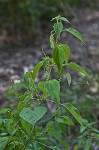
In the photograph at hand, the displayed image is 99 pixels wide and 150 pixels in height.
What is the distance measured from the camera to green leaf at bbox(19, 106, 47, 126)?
153 cm

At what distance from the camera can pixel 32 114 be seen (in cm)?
156

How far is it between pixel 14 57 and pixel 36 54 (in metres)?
0.30

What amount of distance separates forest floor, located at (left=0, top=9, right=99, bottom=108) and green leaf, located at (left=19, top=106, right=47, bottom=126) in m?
2.24

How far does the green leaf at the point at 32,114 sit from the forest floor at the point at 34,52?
224cm

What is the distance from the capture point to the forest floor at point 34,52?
454 centimetres

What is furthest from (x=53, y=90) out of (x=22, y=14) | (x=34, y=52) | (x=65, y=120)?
(x=22, y=14)

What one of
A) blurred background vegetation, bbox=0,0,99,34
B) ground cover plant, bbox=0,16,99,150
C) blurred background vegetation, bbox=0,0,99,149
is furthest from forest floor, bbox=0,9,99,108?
ground cover plant, bbox=0,16,99,150

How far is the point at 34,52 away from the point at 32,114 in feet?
12.8

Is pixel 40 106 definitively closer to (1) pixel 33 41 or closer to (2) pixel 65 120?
(2) pixel 65 120

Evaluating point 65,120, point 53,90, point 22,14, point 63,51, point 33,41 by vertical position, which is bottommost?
point 65,120

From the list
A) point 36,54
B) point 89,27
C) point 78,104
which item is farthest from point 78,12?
point 78,104

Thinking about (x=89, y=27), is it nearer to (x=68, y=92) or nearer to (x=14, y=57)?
(x=14, y=57)

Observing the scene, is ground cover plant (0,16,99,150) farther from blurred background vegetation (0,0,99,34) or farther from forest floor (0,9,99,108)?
blurred background vegetation (0,0,99,34)

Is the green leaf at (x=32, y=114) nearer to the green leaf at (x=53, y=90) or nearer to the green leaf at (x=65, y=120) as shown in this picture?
the green leaf at (x=53, y=90)
